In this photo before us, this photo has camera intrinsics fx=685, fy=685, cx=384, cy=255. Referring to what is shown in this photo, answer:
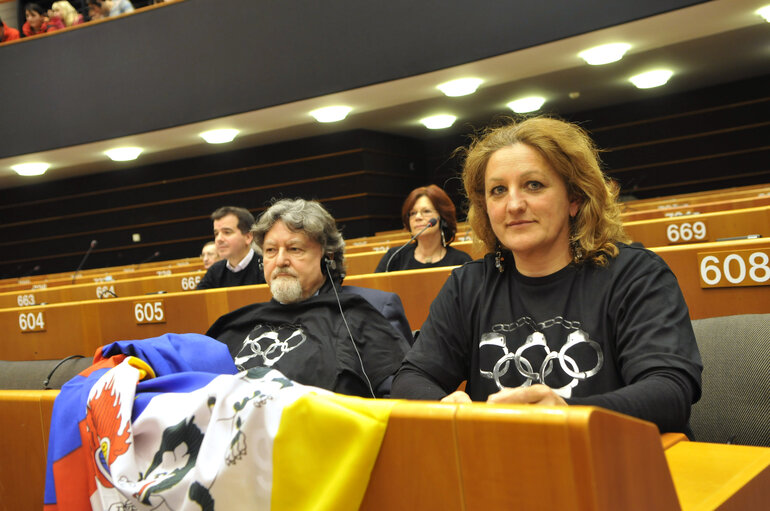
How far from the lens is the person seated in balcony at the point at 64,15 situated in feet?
25.2

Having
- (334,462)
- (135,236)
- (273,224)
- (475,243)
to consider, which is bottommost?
(334,462)

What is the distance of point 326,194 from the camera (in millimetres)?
9742

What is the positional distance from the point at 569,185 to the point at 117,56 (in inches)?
269

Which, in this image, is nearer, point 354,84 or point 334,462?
point 334,462

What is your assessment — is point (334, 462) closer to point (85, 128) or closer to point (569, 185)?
point (569, 185)

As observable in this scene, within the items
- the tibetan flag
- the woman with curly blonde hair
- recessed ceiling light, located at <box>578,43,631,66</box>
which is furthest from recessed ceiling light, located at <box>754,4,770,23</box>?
the tibetan flag

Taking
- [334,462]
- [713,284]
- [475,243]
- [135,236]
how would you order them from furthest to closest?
[135,236] → [713,284] → [475,243] → [334,462]

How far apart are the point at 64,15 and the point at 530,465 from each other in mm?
8518

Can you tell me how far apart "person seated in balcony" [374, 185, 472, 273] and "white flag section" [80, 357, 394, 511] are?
262 centimetres

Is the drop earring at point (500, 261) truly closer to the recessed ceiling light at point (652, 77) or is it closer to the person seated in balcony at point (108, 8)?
the person seated in balcony at point (108, 8)

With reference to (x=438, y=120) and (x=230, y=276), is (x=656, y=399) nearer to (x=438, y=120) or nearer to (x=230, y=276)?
(x=230, y=276)

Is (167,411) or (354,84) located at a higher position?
(354,84)

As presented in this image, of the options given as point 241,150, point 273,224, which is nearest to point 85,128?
point 241,150

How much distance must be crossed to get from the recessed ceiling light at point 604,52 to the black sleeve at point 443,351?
4.92m
